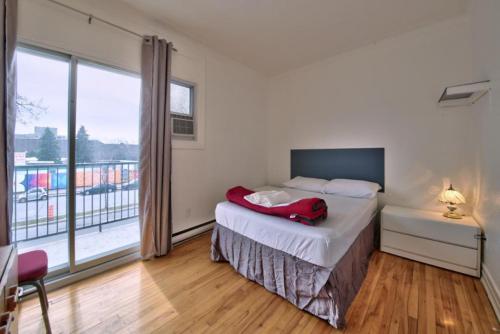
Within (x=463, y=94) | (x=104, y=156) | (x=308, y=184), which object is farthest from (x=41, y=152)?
(x=463, y=94)

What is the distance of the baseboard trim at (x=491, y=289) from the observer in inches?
57.0

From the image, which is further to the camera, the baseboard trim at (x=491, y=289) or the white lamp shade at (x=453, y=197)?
the white lamp shade at (x=453, y=197)

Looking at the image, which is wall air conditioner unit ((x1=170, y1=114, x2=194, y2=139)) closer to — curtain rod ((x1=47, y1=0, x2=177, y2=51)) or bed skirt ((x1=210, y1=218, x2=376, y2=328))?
curtain rod ((x1=47, y1=0, x2=177, y2=51))

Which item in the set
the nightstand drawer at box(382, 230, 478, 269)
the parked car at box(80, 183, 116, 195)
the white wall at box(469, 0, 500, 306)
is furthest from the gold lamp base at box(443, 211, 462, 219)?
the parked car at box(80, 183, 116, 195)

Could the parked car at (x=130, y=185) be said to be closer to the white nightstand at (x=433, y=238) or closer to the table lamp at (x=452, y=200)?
the white nightstand at (x=433, y=238)

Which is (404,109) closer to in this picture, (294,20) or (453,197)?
(453,197)

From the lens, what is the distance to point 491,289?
158cm

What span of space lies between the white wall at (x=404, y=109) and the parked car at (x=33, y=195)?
346 centimetres

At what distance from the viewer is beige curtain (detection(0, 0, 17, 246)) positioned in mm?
1397

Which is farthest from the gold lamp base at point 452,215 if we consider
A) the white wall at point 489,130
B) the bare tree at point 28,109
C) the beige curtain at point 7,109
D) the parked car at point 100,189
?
the bare tree at point 28,109

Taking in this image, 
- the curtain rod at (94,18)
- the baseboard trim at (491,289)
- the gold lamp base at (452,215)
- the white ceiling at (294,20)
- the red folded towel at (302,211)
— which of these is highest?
the white ceiling at (294,20)

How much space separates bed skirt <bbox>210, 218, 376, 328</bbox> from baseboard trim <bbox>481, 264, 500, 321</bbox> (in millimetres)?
840

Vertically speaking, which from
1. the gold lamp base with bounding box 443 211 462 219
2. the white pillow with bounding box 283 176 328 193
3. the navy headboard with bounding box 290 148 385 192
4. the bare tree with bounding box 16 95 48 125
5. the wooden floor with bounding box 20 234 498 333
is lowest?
the wooden floor with bounding box 20 234 498 333

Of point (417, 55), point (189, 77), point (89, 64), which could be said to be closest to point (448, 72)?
point (417, 55)
